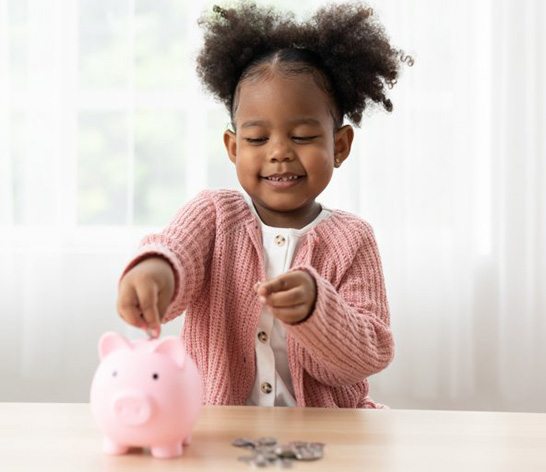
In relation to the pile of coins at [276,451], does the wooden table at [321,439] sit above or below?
below

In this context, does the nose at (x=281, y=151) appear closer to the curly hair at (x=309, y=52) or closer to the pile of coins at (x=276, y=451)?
the curly hair at (x=309, y=52)

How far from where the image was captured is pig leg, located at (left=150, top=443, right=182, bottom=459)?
740 millimetres

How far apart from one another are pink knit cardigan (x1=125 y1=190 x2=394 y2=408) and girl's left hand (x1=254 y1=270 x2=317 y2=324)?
21 cm

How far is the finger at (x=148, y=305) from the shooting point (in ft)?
2.75

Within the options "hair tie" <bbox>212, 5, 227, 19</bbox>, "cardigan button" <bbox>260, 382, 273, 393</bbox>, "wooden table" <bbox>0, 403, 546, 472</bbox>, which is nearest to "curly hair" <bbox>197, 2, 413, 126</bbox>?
"hair tie" <bbox>212, 5, 227, 19</bbox>

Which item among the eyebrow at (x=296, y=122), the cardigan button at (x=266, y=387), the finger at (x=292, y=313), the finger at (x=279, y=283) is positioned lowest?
the cardigan button at (x=266, y=387)

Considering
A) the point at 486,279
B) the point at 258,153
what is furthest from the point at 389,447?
the point at 486,279

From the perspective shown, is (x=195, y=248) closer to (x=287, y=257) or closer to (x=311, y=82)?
(x=287, y=257)

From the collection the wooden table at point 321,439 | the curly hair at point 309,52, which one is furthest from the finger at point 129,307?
the curly hair at point 309,52

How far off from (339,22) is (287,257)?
345 millimetres

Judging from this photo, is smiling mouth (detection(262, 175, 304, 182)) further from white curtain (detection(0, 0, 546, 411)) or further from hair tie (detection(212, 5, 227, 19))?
white curtain (detection(0, 0, 546, 411))

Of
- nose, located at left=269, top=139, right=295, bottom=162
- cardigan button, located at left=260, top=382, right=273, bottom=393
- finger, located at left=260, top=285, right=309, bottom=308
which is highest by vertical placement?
nose, located at left=269, top=139, right=295, bottom=162

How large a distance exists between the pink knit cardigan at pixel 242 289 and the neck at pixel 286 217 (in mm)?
27

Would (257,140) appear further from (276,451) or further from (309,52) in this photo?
(276,451)
